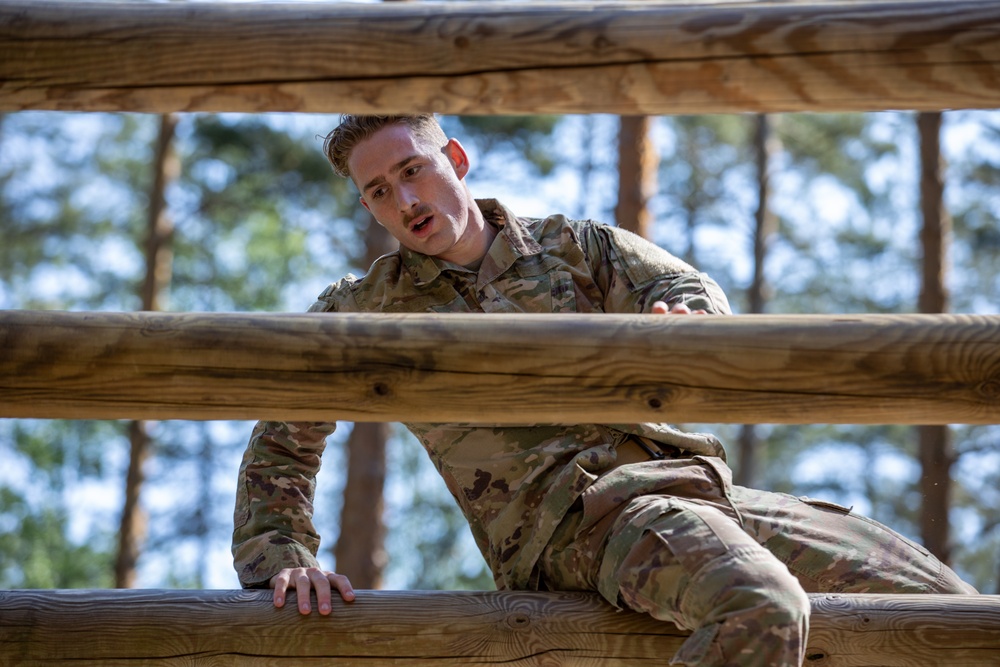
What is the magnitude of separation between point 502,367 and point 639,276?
0.85 metres

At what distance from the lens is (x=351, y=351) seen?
7.97 feet

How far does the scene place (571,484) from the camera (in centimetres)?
291

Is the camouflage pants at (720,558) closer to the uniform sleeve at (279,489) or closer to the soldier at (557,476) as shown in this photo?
the soldier at (557,476)

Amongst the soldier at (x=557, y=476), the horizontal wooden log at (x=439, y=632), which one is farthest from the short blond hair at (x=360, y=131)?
the horizontal wooden log at (x=439, y=632)

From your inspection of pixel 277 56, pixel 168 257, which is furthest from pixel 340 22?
pixel 168 257

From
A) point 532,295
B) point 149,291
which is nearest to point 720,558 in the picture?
point 532,295

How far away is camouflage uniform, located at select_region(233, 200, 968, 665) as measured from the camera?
254cm

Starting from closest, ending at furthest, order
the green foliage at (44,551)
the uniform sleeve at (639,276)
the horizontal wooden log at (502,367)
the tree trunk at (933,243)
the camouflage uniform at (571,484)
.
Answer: the horizontal wooden log at (502,367), the camouflage uniform at (571,484), the uniform sleeve at (639,276), the tree trunk at (933,243), the green foliage at (44,551)

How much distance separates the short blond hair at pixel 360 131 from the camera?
3342 mm

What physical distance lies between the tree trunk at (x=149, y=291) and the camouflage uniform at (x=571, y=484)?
9.69m

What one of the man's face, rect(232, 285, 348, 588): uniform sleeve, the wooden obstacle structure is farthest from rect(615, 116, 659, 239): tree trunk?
the wooden obstacle structure

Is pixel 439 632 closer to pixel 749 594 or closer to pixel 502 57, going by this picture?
pixel 749 594

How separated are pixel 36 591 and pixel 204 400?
2.64 feet

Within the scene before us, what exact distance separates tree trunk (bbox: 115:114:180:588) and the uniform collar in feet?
32.2
